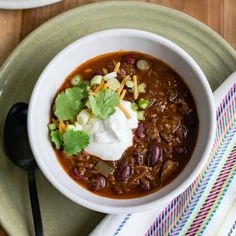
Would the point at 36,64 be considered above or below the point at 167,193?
above

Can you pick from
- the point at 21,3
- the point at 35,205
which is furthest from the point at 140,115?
the point at 21,3

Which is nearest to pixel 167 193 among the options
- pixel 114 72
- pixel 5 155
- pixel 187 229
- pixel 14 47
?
pixel 187 229

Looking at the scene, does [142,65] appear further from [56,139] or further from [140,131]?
[56,139]

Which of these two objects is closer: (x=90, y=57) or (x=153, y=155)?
(x=153, y=155)

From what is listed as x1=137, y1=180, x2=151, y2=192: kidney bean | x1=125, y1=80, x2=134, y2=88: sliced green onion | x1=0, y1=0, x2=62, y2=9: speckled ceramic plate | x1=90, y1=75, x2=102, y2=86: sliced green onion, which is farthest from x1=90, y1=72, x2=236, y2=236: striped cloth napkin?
x1=0, y1=0, x2=62, y2=9: speckled ceramic plate

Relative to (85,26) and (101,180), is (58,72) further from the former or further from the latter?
(101,180)

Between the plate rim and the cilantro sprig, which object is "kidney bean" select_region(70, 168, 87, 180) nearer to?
the cilantro sprig

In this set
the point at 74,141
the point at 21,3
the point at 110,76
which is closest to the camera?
the point at 74,141
